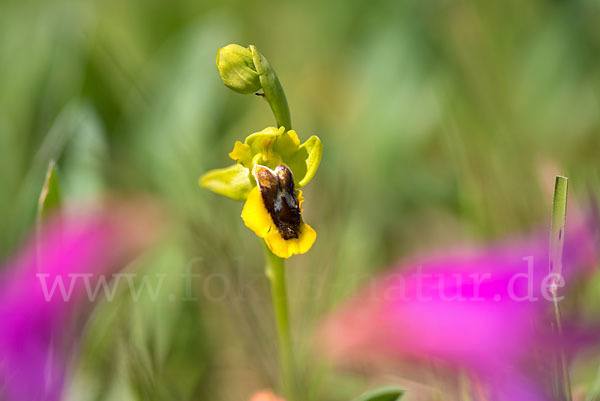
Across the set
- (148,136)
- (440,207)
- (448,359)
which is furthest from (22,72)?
(448,359)

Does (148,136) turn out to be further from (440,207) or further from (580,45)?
(580,45)

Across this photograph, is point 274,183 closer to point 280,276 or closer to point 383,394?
point 280,276

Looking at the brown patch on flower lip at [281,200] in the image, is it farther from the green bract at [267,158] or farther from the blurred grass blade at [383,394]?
the blurred grass blade at [383,394]

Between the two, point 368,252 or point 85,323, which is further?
point 368,252

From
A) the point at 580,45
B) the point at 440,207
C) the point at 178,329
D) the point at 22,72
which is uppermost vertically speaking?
the point at 580,45

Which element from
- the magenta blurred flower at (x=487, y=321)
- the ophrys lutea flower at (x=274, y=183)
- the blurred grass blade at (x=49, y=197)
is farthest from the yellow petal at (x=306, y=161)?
the blurred grass blade at (x=49, y=197)

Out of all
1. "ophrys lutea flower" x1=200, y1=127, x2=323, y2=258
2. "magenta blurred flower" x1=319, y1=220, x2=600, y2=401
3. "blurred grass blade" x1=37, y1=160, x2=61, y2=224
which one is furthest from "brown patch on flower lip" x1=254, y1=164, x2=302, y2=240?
"blurred grass blade" x1=37, y1=160, x2=61, y2=224

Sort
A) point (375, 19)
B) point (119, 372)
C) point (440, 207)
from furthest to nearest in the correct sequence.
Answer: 1. point (375, 19)
2. point (440, 207)
3. point (119, 372)
